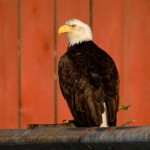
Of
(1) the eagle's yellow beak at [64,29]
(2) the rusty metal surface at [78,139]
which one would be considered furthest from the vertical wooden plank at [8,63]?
(2) the rusty metal surface at [78,139]

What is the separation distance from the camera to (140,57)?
16.5ft

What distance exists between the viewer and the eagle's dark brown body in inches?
176

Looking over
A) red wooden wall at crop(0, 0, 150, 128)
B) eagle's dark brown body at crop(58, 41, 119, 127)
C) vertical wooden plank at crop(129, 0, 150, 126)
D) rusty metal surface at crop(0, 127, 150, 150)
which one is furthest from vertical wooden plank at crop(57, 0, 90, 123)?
rusty metal surface at crop(0, 127, 150, 150)

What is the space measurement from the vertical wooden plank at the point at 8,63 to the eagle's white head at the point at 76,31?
323mm

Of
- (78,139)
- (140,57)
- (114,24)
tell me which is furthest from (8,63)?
(78,139)

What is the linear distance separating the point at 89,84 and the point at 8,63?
2.07 feet

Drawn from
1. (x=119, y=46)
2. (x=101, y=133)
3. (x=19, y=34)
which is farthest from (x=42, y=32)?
(x=101, y=133)

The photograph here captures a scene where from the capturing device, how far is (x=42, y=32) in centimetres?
503

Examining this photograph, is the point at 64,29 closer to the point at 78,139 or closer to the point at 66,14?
the point at 66,14

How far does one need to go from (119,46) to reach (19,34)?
0.68 meters

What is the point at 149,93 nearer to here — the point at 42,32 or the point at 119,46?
the point at 119,46

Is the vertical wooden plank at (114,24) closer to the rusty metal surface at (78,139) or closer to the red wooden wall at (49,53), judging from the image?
the red wooden wall at (49,53)

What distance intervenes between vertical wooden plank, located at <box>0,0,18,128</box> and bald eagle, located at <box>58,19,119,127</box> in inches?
12.3

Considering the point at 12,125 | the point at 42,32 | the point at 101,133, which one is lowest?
the point at 12,125
